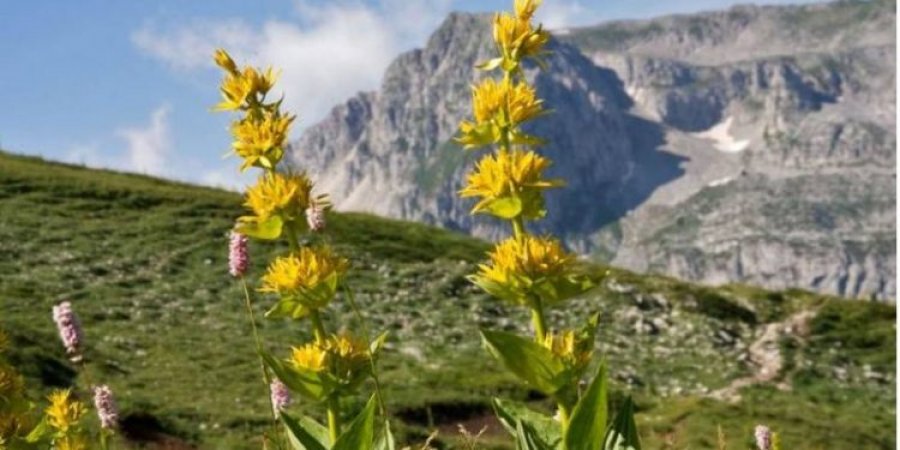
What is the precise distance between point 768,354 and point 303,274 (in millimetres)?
36150

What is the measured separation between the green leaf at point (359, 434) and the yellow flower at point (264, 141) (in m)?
→ 0.90

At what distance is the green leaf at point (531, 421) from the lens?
3.63 meters

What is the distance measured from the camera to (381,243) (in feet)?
164

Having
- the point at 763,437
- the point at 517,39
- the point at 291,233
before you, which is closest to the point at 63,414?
the point at 291,233

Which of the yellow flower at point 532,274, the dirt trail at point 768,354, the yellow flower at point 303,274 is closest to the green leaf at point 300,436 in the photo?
the yellow flower at point 303,274

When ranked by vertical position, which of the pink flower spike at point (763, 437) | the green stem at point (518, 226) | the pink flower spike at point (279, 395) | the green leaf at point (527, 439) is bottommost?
the pink flower spike at point (763, 437)

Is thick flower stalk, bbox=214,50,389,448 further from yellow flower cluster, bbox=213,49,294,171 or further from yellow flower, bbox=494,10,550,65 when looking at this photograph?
yellow flower, bbox=494,10,550,65

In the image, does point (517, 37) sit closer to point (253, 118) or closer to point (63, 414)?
point (253, 118)

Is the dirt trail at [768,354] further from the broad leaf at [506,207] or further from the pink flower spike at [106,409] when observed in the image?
the broad leaf at [506,207]

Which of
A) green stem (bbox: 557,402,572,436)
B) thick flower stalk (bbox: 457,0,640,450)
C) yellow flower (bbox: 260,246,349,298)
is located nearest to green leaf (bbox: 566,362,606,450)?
thick flower stalk (bbox: 457,0,640,450)

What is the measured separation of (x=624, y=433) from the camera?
3586mm

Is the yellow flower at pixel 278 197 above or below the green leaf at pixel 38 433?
above

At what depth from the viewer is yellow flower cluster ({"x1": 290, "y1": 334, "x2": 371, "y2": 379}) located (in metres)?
3.67

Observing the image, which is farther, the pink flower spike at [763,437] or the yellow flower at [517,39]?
the pink flower spike at [763,437]
